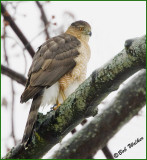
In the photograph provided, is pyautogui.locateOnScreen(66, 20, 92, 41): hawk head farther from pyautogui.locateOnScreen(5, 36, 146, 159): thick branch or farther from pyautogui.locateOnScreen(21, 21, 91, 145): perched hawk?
pyautogui.locateOnScreen(5, 36, 146, 159): thick branch

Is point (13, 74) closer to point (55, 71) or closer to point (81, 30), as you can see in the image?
point (55, 71)

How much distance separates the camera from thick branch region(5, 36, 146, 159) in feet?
7.53

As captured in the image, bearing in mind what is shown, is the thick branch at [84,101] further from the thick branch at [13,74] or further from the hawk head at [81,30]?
the hawk head at [81,30]

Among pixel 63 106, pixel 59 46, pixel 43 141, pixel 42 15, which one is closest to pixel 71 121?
→ pixel 63 106

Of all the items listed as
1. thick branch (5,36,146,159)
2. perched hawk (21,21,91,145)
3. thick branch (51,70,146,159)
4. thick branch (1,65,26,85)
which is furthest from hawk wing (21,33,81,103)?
thick branch (51,70,146,159)

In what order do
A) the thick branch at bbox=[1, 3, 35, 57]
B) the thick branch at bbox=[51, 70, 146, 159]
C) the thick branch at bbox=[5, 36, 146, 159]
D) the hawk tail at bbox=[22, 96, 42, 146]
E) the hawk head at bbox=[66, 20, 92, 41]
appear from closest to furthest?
the thick branch at bbox=[5, 36, 146, 159] < the hawk tail at bbox=[22, 96, 42, 146] < the thick branch at bbox=[51, 70, 146, 159] < the thick branch at bbox=[1, 3, 35, 57] < the hawk head at bbox=[66, 20, 92, 41]

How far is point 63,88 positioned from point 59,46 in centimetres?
56

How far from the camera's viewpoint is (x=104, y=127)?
12.7 feet

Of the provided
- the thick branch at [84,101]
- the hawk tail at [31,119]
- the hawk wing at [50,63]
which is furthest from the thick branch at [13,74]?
the thick branch at [84,101]

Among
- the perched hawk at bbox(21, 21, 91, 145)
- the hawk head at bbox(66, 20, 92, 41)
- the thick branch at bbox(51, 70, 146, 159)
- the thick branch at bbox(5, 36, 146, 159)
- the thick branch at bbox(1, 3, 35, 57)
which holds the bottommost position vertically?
the thick branch at bbox(5, 36, 146, 159)

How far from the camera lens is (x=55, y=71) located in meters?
Result: 3.85

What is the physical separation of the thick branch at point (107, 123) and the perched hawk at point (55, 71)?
20.6 inches

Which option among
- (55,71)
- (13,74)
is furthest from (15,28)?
(55,71)

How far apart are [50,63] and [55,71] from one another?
0.14 meters
